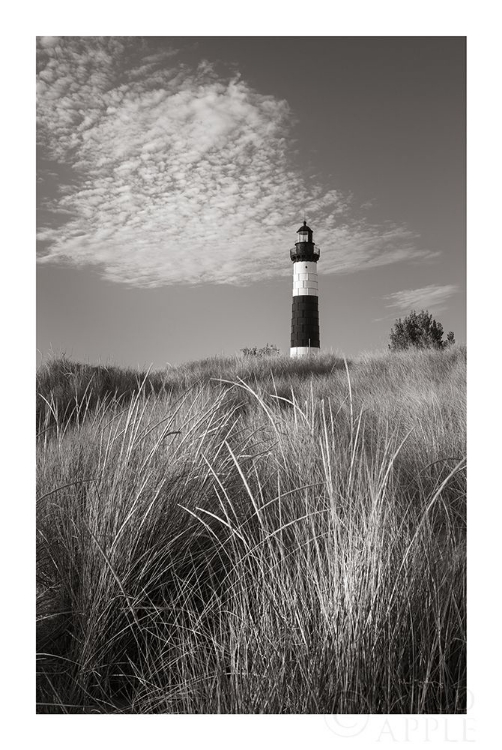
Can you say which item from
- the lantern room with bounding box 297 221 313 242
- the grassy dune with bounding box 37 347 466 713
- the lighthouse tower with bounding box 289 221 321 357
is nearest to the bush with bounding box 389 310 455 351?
the grassy dune with bounding box 37 347 466 713

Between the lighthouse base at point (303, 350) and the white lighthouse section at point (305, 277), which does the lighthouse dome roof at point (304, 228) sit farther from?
the lighthouse base at point (303, 350)

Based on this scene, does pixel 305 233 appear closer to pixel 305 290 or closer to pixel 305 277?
pixel 305 277

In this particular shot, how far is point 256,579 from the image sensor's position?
1404 millimetres

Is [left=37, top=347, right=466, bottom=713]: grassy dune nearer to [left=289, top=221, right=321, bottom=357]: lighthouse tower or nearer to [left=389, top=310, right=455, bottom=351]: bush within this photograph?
[left=389, top=310, right=455, bottom=351]: bush

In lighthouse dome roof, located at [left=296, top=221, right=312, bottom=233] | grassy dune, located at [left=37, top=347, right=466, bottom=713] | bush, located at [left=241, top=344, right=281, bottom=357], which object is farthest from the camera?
bush, located at [left=241, top=344, right=281, bottom=357]

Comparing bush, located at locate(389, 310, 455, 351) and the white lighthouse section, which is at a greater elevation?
the white lighthouse section

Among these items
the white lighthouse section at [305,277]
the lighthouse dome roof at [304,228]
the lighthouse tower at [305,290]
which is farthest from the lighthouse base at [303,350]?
the lighthouse dome roof at [304,228]

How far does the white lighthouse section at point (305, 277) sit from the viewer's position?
2.15 m

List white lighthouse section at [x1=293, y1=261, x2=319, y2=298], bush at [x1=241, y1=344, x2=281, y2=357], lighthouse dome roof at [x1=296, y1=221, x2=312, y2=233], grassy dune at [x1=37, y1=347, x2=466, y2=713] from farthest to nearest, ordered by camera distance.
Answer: bush at [x1=241, y1=344, x2=281, y2=357], lighthouse dome roof at [x1=296, y1=221, x2=312, y2=233], white lighthouse section at [x1=293, y1=261, x2=319, y2=298], grassy dune at [x1=37, y1=347, x2=466, y2=713]

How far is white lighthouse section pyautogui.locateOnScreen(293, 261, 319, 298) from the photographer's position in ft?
7.06

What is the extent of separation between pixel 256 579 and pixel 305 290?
155 cm
